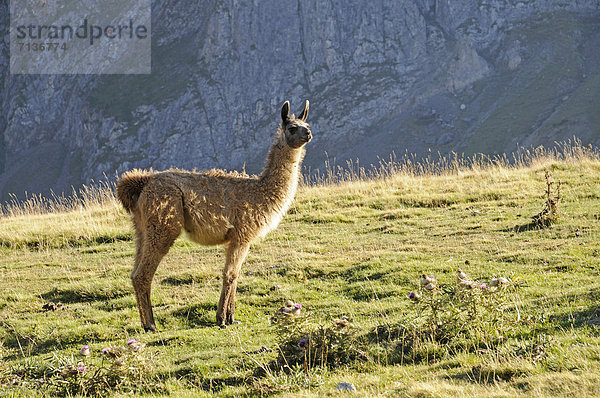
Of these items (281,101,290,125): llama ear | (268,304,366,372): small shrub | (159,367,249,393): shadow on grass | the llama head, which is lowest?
(159,367,249,393): shadow on grass

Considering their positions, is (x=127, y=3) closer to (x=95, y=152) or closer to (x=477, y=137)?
(x=95, y=152)

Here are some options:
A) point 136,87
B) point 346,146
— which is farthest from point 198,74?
point 346,146

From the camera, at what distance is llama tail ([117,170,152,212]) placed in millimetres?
8898

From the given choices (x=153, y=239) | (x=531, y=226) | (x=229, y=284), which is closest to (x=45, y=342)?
(x=153, y=239)

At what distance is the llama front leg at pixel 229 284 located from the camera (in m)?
8.75

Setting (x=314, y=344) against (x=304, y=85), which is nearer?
(x=314, y=344)

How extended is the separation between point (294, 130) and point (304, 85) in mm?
132165

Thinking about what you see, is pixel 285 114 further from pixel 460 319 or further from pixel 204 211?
pixel 460 319

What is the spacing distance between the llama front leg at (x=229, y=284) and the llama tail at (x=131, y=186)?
156 centimetres

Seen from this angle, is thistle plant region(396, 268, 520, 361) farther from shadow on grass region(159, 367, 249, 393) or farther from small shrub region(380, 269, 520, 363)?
shadow on grass region(159, 367, 249, 393)

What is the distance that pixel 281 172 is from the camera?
9.72m

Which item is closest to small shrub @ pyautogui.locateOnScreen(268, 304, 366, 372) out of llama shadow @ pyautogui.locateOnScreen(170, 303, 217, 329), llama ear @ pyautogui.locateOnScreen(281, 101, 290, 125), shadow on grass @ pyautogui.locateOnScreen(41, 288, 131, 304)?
llama shadow @ pyautogui.locateOnScreen(170, 303, 217, 329)

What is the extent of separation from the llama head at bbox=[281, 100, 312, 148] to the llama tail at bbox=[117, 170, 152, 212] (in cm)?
230

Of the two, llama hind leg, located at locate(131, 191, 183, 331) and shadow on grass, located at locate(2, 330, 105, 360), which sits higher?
llama hind leg, located at locate(131, 191, 183, 331)
